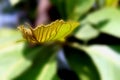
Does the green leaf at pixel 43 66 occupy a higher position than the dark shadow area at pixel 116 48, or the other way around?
the green leaf at pixel 43 66

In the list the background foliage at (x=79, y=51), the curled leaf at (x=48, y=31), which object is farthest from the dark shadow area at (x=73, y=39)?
the curled leaf at (x=48, y=31)

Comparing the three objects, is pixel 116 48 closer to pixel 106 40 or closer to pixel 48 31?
pixel 106 40

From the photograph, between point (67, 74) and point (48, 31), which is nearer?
point (48, 31)

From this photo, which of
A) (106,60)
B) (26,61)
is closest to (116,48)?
(106,60)

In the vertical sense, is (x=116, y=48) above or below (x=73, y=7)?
below

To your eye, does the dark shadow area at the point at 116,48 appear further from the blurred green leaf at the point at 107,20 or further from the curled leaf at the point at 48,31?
the curled leaf at the point at 48,31

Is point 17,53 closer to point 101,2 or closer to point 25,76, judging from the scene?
point 25,76
